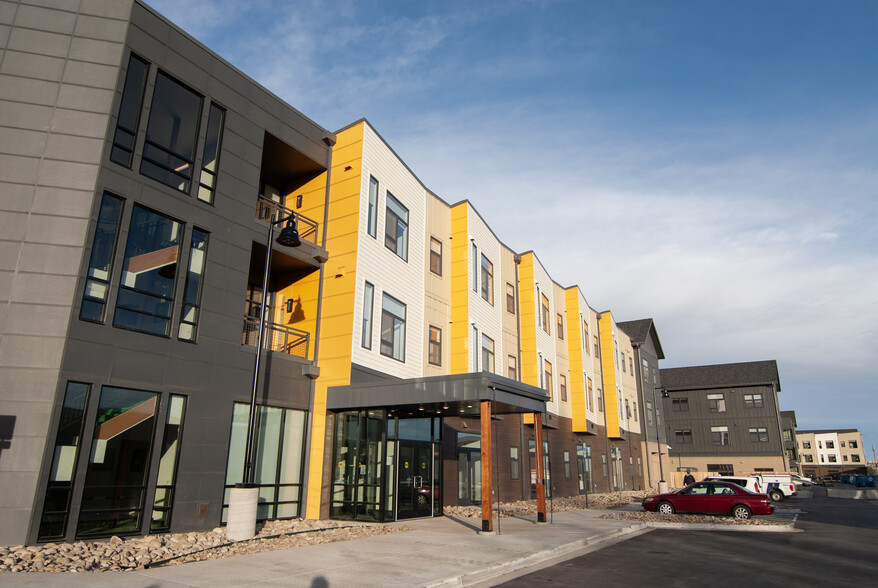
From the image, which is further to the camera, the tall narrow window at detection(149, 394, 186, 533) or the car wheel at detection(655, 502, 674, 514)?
the car wheel at detection(655, 502, 674, 514)

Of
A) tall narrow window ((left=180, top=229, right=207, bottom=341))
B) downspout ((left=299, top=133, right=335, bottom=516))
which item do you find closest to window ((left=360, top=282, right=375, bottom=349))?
downspout ((left=299, top=133, right=335, bottom=516))

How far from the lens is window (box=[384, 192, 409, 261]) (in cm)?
2127

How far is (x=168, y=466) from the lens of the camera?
44.1 ft

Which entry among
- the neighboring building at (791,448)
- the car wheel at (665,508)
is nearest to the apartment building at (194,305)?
the car wheel at (665,508)

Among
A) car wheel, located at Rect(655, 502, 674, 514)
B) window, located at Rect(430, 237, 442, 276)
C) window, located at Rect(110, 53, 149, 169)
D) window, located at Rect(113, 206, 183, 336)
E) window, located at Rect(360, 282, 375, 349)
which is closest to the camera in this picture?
window, located at Rect(113, 206, 183, 336)

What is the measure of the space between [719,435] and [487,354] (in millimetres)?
51576

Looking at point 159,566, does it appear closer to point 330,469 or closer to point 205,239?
point 330,469

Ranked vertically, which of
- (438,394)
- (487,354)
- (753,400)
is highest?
(753,400)

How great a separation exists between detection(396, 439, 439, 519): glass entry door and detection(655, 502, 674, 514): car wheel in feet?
33.0

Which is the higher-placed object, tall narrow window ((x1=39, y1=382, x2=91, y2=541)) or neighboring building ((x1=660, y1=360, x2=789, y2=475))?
neighboring building ((x1=660, y1=360, x2=789, y2=475))

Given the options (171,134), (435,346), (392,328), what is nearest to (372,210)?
(392,328)

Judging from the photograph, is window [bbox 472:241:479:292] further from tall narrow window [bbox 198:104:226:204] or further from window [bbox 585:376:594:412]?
window [bbox 585:376:594:412]

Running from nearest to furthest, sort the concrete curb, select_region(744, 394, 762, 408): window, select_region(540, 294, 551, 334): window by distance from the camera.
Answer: the concrete curb → select_region(540, 294, 551, 334): window → select_region(744, 394, 762, 408): window

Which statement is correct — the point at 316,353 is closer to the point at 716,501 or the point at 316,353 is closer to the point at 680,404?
the point at 716,501
